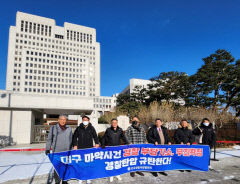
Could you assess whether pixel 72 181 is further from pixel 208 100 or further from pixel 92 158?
pixel 208 100

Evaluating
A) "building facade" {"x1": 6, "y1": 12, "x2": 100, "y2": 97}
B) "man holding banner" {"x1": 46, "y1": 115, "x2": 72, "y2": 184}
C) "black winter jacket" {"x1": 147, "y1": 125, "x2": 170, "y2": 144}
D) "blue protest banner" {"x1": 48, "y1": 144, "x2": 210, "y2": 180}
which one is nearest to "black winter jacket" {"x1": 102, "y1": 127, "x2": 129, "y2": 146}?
"blue protest banner" {"x1": 48, "y1": 144, "x2": 210, "y2": 180}

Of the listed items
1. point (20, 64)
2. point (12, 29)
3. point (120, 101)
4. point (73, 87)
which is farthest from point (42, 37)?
point (120, 101)

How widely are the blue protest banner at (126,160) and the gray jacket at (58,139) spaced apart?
0.50 feet

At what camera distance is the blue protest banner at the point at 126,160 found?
4.33m

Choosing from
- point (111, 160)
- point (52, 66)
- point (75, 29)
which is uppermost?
point (75, 29)

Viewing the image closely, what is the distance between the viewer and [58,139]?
169 inches

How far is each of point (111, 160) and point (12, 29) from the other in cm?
10441

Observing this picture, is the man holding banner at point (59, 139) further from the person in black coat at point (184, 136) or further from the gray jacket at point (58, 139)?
the person in black coat at point (184, 136)

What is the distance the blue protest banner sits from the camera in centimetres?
433

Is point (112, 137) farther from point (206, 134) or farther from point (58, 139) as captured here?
point (206, 134)

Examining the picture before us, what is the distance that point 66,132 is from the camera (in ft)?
14.3

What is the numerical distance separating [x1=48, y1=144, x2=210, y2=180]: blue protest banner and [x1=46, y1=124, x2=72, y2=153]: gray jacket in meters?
0.15

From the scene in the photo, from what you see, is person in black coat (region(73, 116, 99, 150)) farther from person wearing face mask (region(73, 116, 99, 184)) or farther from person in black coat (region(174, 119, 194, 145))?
person in black coat (region(174, 119, 194, 145))

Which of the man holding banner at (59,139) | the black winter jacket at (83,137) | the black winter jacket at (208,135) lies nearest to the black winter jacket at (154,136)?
the black winter jacket at (83,137)
